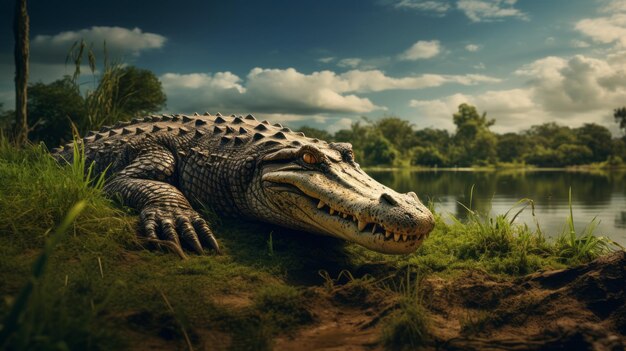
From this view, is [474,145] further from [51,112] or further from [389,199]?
[389,199]

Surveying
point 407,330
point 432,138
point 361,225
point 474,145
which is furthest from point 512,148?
point 407,330

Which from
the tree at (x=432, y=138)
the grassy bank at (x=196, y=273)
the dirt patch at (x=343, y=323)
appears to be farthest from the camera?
the tree at (x=432, y=138)

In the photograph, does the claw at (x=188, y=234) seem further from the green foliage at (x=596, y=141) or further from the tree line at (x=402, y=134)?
the green foliage at (x=596, y=141)

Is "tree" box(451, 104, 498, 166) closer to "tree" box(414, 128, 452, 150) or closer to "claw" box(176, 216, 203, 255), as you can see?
"tree" box(414, 128, 452, 150)

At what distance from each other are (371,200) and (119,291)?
1.84 meters

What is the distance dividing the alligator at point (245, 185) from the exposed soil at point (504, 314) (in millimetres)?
492

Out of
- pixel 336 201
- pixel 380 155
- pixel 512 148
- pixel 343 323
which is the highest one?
pixel 512 148

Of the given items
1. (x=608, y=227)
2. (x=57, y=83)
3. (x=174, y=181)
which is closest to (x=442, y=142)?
Answer: (x=57, y=83)

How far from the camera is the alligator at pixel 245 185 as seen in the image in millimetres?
3303

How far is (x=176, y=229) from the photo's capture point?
4020mm

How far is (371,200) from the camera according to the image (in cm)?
339

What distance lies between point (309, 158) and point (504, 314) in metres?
2.09

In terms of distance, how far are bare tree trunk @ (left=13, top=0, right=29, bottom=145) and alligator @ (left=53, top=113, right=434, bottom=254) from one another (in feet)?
19.1

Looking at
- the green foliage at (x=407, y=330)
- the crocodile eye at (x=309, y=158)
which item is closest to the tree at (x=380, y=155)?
the crocodile eye at (x=309, y=158)
